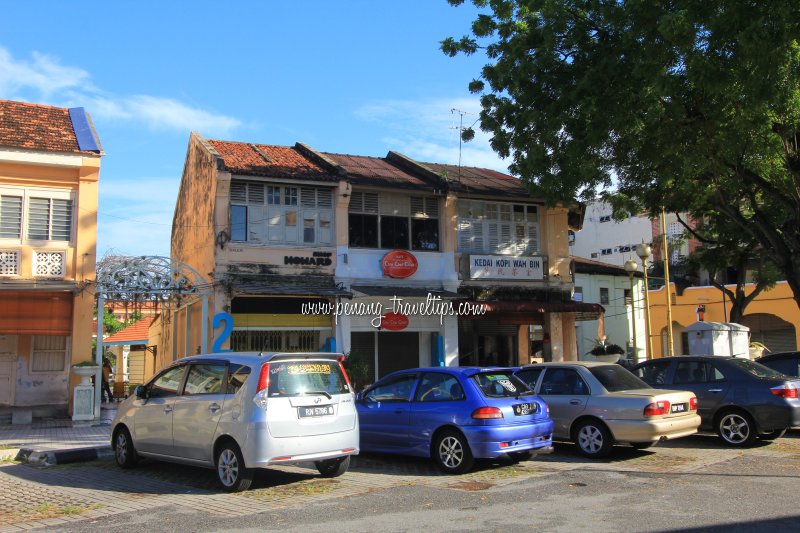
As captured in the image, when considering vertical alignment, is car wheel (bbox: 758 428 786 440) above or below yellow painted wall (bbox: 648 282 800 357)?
below

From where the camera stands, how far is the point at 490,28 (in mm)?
16906

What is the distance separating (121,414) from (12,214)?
8.90 metres

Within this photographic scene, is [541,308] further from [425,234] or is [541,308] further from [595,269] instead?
[595,269]

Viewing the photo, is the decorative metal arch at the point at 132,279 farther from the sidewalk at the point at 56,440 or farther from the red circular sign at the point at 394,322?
the red circular sign at the point at 394,322

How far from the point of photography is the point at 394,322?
2067 cm

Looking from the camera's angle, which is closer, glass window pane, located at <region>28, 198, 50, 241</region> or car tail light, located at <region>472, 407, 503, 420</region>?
car tail light, located at <region>472, 407, 503, 420</region>

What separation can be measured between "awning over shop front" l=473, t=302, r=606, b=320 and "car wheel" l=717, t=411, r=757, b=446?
9.51m

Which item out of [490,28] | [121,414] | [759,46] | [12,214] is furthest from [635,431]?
[12,214]

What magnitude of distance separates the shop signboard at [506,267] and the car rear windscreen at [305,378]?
12549 millimetres

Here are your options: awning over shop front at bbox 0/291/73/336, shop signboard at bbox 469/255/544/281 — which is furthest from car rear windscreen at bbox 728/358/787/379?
awning over shop front at bbox 0/291/73/336

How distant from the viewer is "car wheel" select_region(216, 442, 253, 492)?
8461 mm

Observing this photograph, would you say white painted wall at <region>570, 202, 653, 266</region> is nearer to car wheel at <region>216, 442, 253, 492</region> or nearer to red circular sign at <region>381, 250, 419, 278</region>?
red circular sign at <region>381, 250, 419, 278</region>

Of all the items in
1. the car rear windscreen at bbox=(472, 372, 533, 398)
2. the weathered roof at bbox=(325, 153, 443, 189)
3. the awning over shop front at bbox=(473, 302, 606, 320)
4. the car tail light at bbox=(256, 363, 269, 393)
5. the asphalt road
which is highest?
the weathered roof at bbox=(325, 153, 443, 189)

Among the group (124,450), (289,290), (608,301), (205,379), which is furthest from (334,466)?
(608,301)
